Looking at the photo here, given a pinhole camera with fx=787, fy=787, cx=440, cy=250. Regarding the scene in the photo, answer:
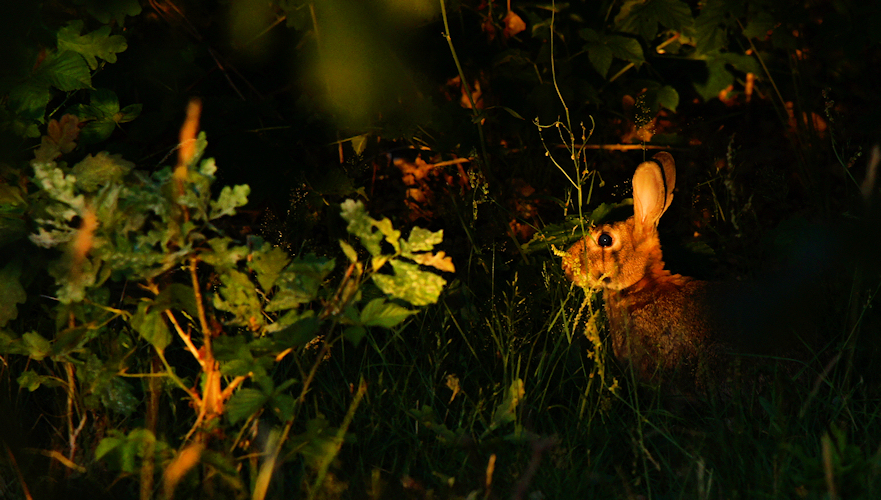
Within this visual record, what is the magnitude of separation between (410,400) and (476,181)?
3.19ft

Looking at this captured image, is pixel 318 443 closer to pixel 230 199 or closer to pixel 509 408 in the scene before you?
pixel 509 408

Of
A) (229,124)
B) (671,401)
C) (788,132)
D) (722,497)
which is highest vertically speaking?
(229,124)

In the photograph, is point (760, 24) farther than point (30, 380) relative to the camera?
Yes

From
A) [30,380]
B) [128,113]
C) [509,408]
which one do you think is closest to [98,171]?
[30,380]

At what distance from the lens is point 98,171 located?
7.32 ft

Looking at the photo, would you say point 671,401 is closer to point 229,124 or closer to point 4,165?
point 229,124

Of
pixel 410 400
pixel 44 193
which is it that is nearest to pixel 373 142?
pixel 410 400

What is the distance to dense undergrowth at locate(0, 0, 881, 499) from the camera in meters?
2.05

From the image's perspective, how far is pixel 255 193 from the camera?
10.6 feet

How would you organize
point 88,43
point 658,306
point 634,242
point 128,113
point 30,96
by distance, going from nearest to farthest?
point 30,96 < point 88,43 < point 128,113 < point 658,306 < point 634,242

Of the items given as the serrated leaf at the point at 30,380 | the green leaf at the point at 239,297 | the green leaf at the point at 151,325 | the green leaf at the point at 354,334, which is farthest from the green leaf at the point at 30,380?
the green leaf at the point at 354,334

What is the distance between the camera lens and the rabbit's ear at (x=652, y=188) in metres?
3.45

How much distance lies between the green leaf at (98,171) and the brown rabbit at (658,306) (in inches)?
64.7

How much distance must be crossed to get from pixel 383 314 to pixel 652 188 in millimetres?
1837
